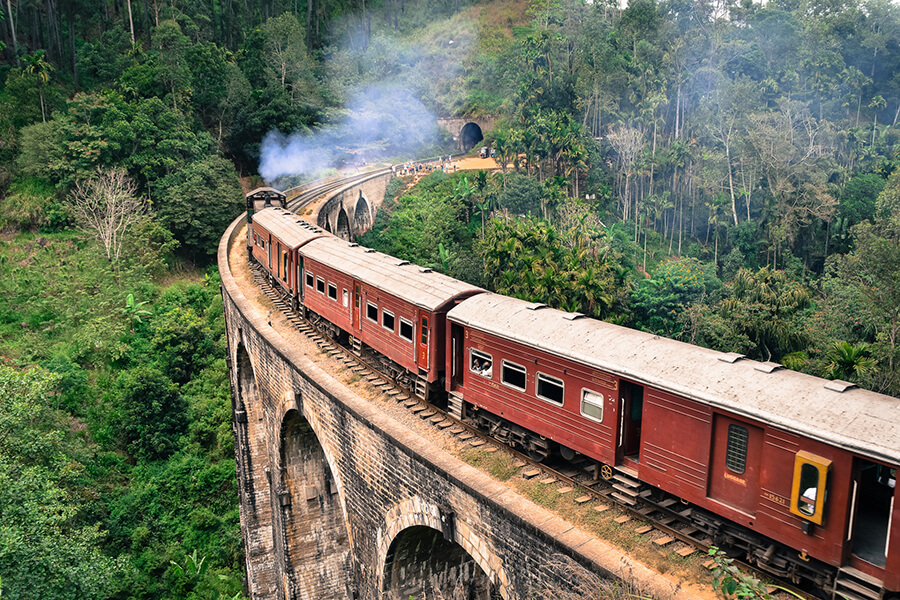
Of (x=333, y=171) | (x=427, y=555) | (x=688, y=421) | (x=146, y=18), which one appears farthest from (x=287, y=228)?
(x=146, y=18)

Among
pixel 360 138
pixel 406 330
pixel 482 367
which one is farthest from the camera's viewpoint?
pixel 360 138

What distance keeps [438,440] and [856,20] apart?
47.1m

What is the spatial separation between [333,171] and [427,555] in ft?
127

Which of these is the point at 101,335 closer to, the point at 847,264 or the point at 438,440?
the point at 438,440

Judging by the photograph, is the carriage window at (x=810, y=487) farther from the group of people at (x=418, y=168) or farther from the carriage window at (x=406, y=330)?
the group of people at (x=418, y=168)

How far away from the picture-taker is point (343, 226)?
1555 inches

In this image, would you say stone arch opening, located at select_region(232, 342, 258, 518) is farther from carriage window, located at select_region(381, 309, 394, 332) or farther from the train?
the train

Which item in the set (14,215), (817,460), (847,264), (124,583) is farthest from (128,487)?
(847,264)

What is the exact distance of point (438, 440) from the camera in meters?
11.2

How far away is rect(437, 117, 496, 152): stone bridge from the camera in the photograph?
57656mm

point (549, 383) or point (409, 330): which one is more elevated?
point (549, 383)

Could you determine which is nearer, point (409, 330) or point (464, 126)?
point (409, 330)

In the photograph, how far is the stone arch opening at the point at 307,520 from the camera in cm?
1683

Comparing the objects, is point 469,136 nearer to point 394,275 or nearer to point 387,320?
point 394,275
